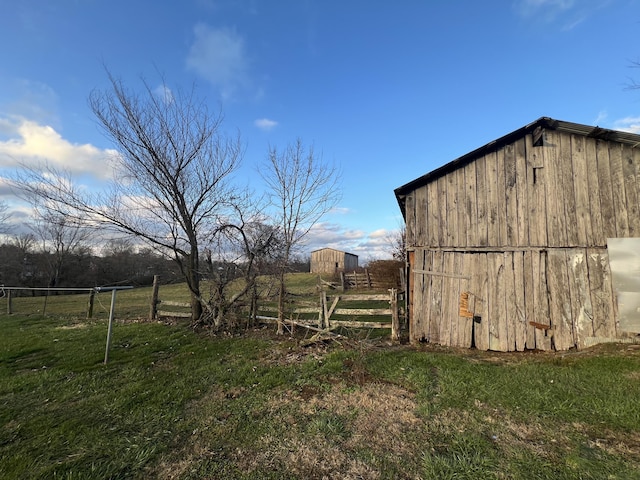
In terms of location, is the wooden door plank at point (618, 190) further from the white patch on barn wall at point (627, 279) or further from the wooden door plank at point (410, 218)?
the wooden door plank at point (410, 218)

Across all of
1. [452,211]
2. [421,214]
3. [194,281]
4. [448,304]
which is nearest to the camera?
[448,304]

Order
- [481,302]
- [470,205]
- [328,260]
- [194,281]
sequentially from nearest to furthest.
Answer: [481,302] < [470,205] < [194,281] < [328,260]

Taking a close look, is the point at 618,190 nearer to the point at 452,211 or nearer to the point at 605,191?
the point at 605,191

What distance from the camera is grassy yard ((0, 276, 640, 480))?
3.07 meters

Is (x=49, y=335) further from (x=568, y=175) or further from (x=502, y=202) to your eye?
(x=568, y=175)

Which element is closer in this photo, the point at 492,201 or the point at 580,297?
the point at 580,297

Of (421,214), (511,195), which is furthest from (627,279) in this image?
(421,214)

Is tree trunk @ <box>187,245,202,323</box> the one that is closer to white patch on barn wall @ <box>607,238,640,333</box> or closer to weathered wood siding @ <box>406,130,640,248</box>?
weathered wood siding @ <box>406,130,640,248</box>

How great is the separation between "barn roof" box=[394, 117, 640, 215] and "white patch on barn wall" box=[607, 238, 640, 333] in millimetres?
2348

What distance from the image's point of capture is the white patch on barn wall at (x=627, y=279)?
6.73 metres

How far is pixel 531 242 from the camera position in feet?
24.2

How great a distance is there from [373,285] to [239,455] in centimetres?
2345

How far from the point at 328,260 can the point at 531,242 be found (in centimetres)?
3753

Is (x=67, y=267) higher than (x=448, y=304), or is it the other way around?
(x=67, y=267)
